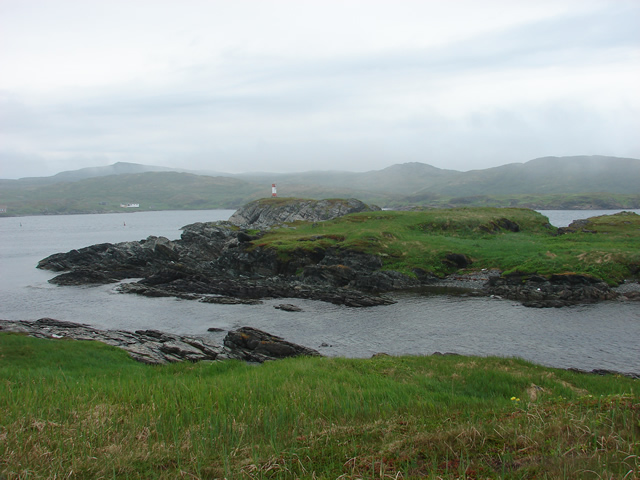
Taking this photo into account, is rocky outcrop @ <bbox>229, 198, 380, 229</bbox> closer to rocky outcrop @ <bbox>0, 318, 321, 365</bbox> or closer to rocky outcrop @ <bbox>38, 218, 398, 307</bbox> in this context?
rocky outcrop @ <bbox>38, 218, 398, 307</bbox>

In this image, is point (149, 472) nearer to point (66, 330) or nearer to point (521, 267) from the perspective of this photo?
point (66, 330)

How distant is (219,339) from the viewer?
37594mm

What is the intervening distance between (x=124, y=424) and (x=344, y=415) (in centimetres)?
514

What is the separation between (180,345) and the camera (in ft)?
100

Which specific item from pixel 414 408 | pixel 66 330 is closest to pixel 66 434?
pixel 414 408

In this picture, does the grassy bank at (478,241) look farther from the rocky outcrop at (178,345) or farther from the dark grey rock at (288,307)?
the rocky outcrop at (178,345)

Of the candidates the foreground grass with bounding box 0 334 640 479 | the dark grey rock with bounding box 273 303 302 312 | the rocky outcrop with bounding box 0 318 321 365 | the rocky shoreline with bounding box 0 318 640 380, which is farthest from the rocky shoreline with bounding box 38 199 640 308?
the foreground grass with bounding box 0 334 640 479

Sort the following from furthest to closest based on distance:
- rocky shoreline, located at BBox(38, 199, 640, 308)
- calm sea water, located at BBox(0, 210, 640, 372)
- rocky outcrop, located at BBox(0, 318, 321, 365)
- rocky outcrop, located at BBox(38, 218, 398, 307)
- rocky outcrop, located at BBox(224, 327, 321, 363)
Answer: rocky outcrop, located at BBox(38, 218, 398, 307), rocky shoreline, located at BBox(38, 199, 640, 308), calm sea water, located at BBox(0, 210, 640, 372), rocky outcrop, located at BBox(224, 327, 321, 363), rocky outcrop, located at BBox(0, 318, 321, 365)

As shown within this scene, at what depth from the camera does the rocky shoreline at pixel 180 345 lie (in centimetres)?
2852

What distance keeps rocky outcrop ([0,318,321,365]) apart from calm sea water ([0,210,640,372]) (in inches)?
165

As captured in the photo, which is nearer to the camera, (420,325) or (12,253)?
(420,325)

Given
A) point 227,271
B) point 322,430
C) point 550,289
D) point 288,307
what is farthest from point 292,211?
point 322,430

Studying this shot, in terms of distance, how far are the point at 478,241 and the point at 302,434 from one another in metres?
73.5

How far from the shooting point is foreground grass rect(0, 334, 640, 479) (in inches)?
291
